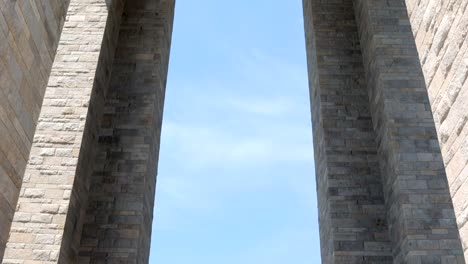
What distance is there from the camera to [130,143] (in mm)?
9016

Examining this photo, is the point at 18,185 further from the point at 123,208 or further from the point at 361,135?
the point at 361,135

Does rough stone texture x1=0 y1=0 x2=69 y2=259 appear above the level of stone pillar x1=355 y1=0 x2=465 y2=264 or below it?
below

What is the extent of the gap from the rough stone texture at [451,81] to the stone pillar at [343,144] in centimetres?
481

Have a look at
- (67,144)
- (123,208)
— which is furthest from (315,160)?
(67,144)

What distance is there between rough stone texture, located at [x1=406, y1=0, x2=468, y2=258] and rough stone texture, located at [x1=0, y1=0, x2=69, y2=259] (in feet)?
10.2

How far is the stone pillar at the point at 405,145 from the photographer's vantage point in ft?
24.6

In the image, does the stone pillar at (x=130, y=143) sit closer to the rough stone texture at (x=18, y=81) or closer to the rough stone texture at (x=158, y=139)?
the rough stone texture at (x=158, y=139)

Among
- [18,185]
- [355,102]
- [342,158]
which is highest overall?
[355,102]

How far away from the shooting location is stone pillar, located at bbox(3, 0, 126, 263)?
275 inches

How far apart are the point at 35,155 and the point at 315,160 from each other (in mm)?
5185

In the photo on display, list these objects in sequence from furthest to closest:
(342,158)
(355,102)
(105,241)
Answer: (355,102)
(342,158)
(105,241)

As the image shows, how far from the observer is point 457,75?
362 cm

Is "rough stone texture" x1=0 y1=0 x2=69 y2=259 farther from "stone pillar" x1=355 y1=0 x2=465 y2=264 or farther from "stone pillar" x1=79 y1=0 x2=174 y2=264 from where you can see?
"stone pillar" x1=355 y1=0 x2=465 y2=264

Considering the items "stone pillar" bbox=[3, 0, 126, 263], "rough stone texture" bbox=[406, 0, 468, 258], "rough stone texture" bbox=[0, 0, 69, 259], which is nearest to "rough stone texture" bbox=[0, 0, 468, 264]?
"stone pillar" bbox=[3, 0, 126, 263]
